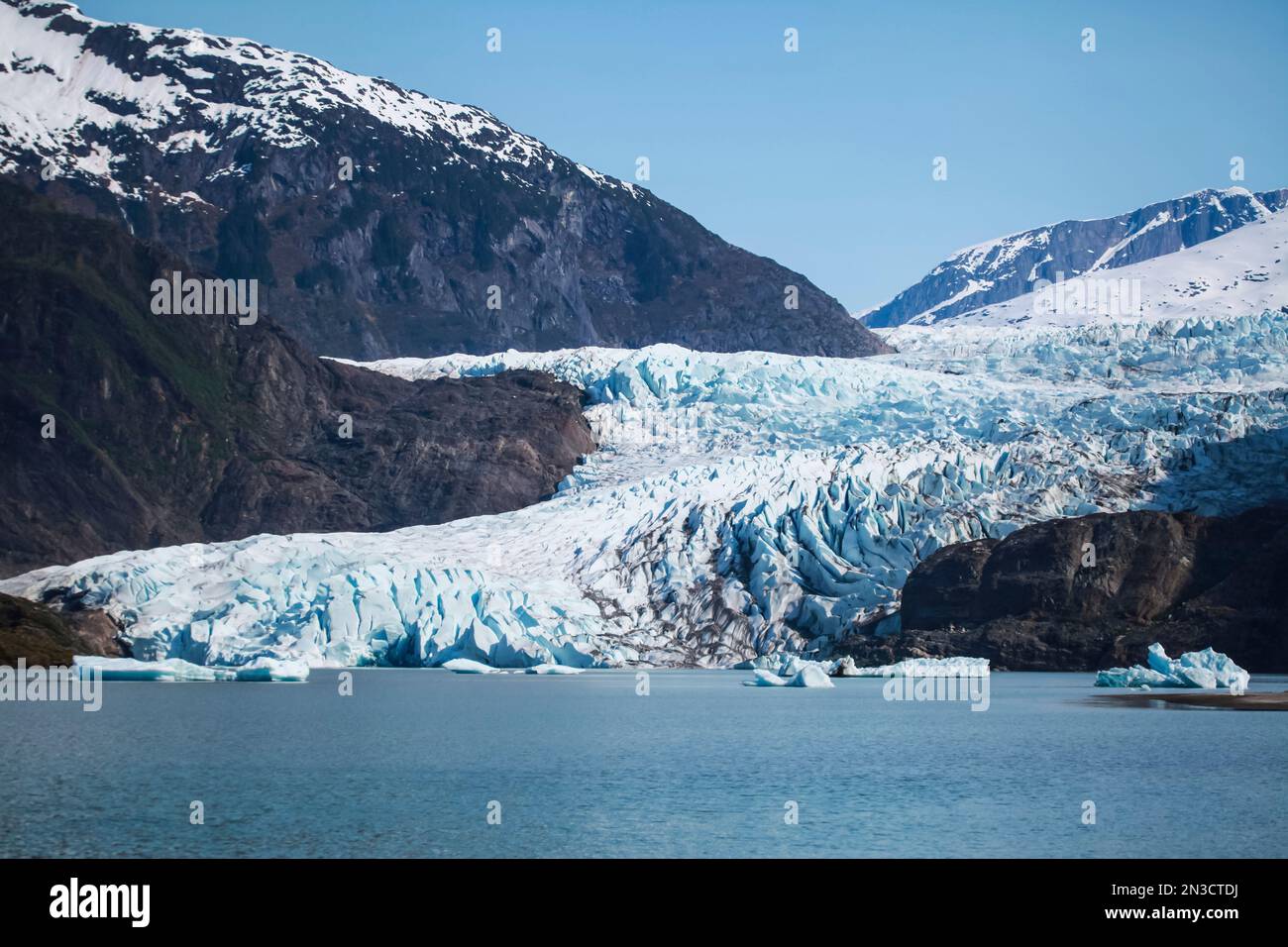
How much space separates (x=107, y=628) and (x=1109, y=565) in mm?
45723

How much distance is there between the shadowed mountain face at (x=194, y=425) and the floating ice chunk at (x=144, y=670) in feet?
148

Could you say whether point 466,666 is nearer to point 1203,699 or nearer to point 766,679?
point 766,679

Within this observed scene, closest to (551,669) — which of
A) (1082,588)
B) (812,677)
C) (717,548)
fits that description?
(717,548)

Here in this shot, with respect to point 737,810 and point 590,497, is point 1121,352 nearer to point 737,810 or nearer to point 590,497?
point 590,497

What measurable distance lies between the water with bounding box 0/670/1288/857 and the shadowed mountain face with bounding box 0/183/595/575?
66.3m

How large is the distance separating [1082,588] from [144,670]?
40565mm

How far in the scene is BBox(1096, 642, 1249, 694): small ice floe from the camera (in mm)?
56125

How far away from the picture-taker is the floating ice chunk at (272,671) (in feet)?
207

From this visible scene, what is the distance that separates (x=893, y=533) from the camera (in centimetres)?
7800

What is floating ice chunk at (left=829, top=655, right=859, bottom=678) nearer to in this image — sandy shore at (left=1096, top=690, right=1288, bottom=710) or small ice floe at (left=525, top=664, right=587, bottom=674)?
small ice floe at (left=525, top=664, right=587, bottom=674)

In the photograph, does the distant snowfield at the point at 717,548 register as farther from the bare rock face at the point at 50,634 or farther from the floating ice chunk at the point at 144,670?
the floating ice chunk at the point at 144,670

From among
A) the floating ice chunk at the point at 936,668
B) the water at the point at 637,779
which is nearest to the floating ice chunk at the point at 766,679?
the floating ice chunk at the point at 936,668

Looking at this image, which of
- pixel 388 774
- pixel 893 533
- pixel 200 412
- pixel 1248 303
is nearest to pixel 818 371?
pixel 893 533
